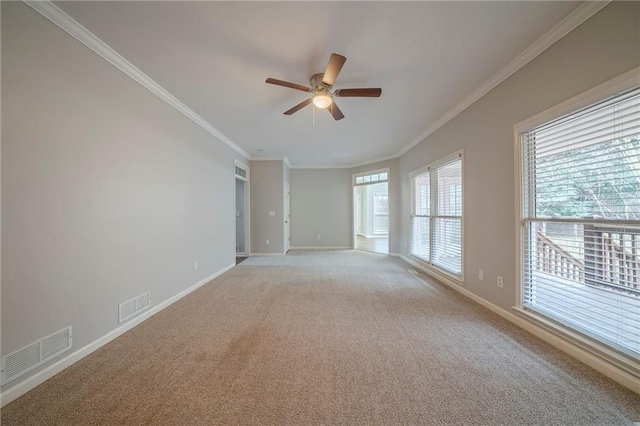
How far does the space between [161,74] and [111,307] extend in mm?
2257

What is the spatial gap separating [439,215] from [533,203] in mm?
1687

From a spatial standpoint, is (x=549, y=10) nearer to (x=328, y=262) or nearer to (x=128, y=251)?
(x=128, y=251)

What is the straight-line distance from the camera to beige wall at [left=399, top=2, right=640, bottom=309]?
4.85 feet

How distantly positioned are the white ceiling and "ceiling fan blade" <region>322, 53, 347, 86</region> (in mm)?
203

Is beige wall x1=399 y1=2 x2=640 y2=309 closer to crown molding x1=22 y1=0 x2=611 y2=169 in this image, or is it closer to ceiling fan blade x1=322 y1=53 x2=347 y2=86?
crown molding x1=22 y1=0 x2=611 y2=169

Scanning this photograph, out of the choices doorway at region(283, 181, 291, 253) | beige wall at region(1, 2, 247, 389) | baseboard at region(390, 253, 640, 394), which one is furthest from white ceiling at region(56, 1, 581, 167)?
doorway at region(283, 181, 291, 253)

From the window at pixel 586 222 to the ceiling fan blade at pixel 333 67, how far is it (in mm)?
1801

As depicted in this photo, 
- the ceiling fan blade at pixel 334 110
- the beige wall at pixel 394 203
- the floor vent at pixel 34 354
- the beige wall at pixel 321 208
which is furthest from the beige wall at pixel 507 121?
the floor vent at pixel 34 354

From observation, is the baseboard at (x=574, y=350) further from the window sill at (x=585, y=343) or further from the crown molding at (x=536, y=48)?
the crown molding at (x=536, y=48)

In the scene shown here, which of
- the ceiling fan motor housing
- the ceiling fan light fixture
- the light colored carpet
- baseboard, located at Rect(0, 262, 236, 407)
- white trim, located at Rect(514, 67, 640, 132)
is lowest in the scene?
the light colored carpet

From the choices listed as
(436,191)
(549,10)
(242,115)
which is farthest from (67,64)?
(436,191)

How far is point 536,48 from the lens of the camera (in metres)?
1.92

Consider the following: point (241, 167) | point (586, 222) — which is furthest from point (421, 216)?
point (241, 167)

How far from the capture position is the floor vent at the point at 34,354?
4.37 ft
